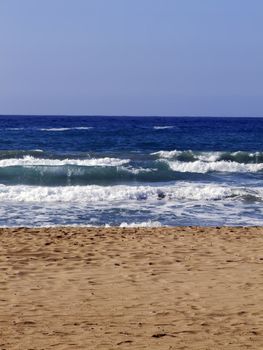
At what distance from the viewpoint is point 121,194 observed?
17.2 meters

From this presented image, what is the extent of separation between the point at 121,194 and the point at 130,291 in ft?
34.8

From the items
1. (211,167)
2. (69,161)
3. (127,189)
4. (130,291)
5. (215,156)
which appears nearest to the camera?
(130,291)

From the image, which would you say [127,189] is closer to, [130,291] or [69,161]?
[69,161]

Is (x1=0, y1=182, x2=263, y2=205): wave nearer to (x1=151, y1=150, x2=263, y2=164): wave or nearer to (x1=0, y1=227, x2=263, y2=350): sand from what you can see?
(x1=0, y1=227, x2=263, y2=350): sand

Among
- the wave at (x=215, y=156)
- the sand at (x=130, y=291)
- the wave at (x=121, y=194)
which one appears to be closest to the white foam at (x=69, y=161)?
the wave at (x=215, y=156)

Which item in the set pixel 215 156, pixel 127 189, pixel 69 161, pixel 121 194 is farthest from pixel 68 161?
pixel 121 194

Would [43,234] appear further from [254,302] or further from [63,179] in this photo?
[63,179]

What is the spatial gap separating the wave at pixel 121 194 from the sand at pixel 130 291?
5.90 m

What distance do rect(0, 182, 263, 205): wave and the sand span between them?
5.90 m

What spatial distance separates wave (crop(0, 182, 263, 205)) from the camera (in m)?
16.5

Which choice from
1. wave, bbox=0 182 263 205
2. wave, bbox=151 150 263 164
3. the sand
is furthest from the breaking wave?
the sand

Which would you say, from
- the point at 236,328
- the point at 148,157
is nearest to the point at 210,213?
the point at 236,328

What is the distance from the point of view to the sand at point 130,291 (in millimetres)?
5176

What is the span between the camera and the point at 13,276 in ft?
24.3
